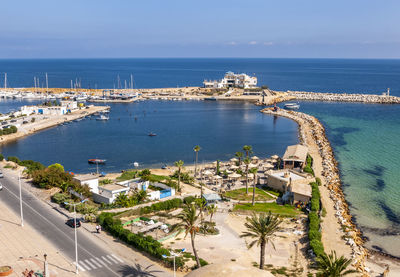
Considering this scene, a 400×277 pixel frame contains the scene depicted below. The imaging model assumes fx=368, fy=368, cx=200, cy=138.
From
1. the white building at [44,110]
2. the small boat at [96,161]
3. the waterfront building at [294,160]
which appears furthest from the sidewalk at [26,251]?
the white building at [44,110]

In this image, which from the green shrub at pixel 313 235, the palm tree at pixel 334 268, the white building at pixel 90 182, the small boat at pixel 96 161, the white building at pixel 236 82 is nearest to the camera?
the palm tree at pixel 334 268

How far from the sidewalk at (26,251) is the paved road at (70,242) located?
2.23ft

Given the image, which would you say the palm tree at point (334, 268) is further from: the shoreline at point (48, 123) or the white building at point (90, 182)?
the shoreline at point (48, 123)

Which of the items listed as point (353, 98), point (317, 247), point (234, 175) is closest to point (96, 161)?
point (234, 175)

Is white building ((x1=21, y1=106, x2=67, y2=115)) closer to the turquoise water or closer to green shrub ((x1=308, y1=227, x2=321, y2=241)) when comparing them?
the turquoise water

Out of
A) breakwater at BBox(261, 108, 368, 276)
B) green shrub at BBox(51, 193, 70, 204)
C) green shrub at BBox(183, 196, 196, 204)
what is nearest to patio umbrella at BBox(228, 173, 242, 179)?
green shrub at BBox(183, 196, 196, 204)

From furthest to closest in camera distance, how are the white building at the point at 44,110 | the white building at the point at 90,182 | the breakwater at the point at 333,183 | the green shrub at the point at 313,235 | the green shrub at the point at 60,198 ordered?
1. the white building at the point at 44,110
2. the white building at the point at 90,182
3. the green shrub at the point at 60,198
4. the green shrub at the point at 313,235
5. the breakwater at the point at 333,183

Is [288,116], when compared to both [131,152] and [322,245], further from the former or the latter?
[322,245]

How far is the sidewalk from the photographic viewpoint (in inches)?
1102

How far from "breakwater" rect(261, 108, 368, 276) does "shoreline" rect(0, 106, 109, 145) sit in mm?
63104

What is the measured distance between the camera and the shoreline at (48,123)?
8194 centimetres

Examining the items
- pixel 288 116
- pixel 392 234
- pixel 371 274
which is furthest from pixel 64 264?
pixel 288 116

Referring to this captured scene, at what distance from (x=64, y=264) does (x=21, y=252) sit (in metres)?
4.46

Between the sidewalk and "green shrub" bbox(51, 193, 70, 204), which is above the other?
"green shrub" bbox(51, 193, 70, 204)
